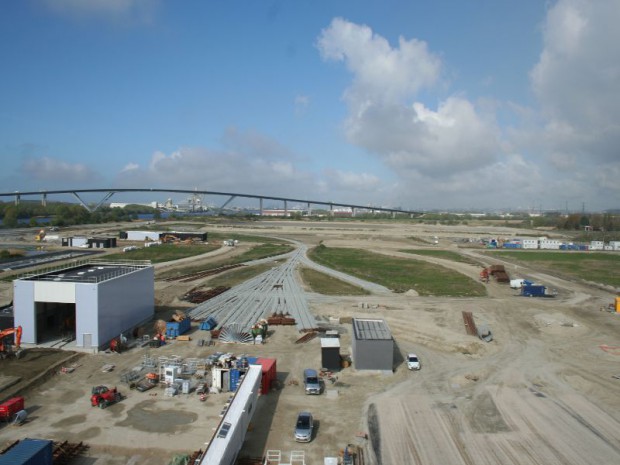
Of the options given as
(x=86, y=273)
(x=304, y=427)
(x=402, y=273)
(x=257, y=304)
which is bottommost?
(x=304, y=427)

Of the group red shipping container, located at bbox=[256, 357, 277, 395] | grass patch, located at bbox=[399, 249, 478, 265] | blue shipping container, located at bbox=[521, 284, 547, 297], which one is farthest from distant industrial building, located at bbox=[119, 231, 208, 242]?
red shipping container, located at bbox=[256, 357, 277, 395]

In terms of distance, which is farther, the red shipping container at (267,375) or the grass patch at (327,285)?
the grass patch at (327,285)

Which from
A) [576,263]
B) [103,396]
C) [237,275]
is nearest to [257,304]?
[237,275]

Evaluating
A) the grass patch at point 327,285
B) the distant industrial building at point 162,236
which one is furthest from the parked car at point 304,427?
the distant industrial building at point 162,236

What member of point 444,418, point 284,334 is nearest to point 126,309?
point 284,334

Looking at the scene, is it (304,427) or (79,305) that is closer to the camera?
(304,427)

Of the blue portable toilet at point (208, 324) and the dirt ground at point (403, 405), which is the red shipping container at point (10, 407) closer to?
the dirt ground at point (403, 405)

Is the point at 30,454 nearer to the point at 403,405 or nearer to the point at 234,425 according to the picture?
the point at 234,425
